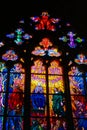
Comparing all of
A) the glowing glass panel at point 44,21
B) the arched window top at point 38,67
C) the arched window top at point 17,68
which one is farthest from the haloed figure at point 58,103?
the glowing glass panel at point 44,21

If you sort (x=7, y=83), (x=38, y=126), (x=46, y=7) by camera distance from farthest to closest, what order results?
1. (x=46, y=7)
2. (x=7, y=83)
3. (x=38, y=126)

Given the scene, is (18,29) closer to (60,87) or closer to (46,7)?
(46,7)

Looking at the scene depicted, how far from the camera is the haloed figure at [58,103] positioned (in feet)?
28.5

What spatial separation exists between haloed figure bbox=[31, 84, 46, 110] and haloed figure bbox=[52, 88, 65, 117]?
0.82 feet

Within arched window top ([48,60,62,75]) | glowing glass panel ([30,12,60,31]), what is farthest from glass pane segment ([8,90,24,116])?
glowing glass panel ([30,12,60,31])

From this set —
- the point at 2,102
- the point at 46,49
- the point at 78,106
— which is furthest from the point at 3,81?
the point at 78,106

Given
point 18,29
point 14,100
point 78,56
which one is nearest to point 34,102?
point 14,100

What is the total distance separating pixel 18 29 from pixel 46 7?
1342mm

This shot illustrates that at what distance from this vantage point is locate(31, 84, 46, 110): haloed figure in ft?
28.7

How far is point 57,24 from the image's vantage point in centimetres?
1107

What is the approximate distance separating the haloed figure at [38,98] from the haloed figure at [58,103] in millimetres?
249

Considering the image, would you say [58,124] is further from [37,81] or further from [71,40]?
[71,40]

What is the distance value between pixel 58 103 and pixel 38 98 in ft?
1.53

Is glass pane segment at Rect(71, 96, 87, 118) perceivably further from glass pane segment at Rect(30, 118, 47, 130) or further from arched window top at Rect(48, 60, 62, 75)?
arched window top at Rect(48, 60, 62, 75)
